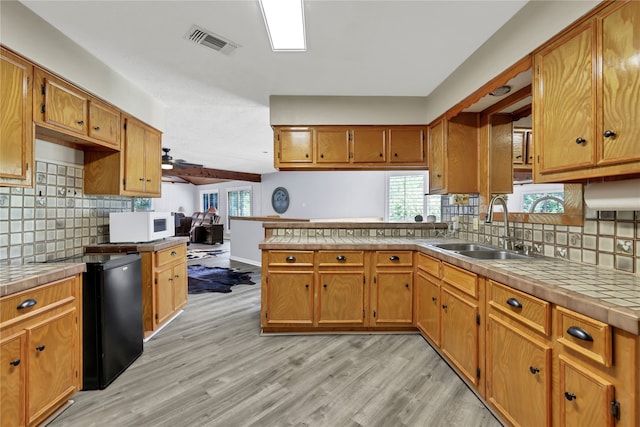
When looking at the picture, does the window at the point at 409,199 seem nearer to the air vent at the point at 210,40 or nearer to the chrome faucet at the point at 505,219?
the chrome faucet at the point at 505,219

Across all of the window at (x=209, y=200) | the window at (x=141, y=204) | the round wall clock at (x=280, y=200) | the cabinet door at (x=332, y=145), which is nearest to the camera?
the cabinet door at (x=332, y=145)

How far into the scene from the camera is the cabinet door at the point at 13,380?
131cm

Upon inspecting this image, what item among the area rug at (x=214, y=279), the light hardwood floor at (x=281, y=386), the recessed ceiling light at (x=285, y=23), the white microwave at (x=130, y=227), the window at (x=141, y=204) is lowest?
the light hardwood floor at (x=281, y=386)

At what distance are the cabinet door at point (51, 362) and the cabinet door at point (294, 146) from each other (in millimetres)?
2169

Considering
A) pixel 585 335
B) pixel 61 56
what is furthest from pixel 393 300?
pixel 61 56

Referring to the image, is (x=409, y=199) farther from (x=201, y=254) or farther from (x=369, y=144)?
(x=201, y=254)

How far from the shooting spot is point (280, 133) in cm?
310

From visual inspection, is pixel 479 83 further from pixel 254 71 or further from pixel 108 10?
pixel 108 10

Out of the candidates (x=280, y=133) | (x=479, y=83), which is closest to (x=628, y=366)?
(x=479, y=83)

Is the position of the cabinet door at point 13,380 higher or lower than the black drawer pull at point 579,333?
lower

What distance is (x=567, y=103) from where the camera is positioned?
144 centimetres

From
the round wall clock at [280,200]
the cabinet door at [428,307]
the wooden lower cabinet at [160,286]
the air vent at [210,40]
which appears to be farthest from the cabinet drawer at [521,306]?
the round wall clock at [280,200]

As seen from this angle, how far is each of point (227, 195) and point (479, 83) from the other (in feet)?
34.1

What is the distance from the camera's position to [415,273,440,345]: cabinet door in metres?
2.27
